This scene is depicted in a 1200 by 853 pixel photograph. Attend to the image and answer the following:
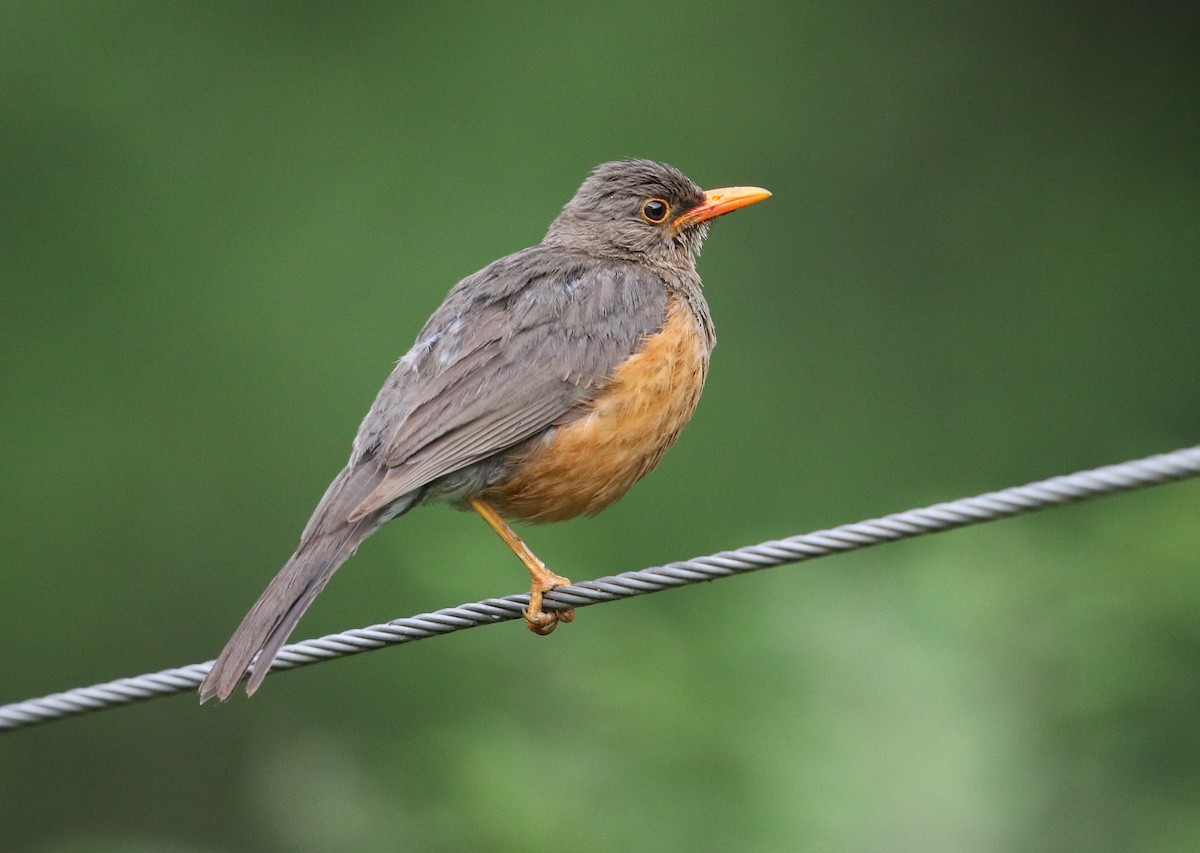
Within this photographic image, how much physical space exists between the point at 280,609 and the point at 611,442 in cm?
117

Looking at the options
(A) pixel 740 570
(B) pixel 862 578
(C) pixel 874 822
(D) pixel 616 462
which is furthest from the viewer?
(B) pixel 862 578

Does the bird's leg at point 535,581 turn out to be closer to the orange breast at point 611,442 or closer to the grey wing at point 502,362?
the orange breast at point 611,442

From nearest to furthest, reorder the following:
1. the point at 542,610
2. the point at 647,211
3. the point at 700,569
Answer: the point at 700,569 → the point at 542,610 → the point at 647,211

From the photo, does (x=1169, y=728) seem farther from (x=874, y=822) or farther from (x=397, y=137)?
(x=397, y=137)

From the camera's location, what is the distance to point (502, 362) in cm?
513

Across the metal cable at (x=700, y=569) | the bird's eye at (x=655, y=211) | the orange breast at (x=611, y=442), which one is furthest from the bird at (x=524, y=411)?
the bird's eye at (x=655, y=211)

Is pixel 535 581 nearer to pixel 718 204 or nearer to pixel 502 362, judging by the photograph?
pixel 502 362

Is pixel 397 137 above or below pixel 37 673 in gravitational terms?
above

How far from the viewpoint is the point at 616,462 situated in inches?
201

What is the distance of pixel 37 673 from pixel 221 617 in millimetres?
1086

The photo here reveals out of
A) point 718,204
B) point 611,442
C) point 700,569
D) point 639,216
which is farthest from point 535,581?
point 718,204

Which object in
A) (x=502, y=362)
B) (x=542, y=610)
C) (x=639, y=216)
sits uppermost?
(x=639, y=216)

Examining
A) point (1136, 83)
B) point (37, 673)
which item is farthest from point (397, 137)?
point (1136, 83)

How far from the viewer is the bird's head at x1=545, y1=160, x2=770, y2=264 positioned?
20.2 feet
